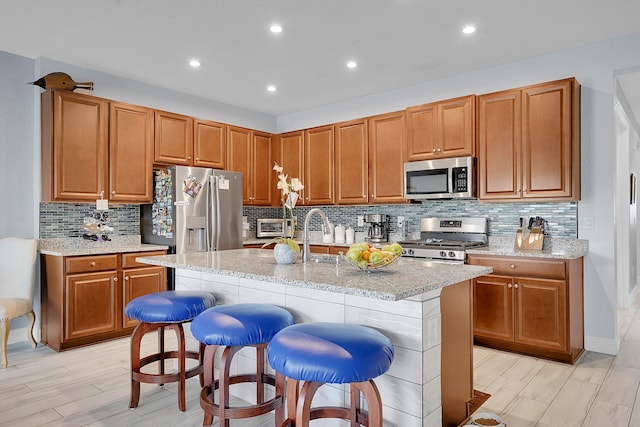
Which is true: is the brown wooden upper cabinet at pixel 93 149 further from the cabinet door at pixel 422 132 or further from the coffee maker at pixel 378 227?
the cabinet door at pixel 422 132

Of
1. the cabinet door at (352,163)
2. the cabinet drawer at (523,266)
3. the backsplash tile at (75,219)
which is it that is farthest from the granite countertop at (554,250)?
the backsplash tile at (75,219)

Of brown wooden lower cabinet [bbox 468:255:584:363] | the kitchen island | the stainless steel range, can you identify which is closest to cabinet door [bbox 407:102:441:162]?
the stainless steel range

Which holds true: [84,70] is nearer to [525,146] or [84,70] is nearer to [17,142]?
[17,142]

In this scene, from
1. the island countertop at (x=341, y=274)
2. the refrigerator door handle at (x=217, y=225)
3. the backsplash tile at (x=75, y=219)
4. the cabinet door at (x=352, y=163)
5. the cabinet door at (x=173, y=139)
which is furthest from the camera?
the cabinet door at (x=352, y=163)

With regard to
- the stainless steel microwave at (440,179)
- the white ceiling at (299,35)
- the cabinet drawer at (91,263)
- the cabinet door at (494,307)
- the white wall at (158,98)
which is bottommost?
the cabinet door at (494,307)

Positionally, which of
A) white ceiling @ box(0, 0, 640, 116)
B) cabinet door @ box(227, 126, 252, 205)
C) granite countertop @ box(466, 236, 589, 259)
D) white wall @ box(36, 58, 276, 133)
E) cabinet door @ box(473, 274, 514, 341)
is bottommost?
cabinet door @ box(473, 274, 514, 341)

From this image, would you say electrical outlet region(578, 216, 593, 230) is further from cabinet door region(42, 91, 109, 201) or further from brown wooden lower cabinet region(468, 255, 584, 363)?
cabinet door region(42, 91, 109, 201)

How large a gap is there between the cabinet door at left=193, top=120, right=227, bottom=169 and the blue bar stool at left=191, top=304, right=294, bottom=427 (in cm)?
314

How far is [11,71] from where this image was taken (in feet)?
12.5

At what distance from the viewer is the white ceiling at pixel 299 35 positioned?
2.90 metres

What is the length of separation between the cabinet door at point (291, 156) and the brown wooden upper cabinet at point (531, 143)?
7.76ft

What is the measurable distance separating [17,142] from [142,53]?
1447mm

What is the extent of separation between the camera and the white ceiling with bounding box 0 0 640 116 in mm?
2902

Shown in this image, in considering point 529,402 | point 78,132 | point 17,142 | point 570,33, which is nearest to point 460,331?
point 529,402
